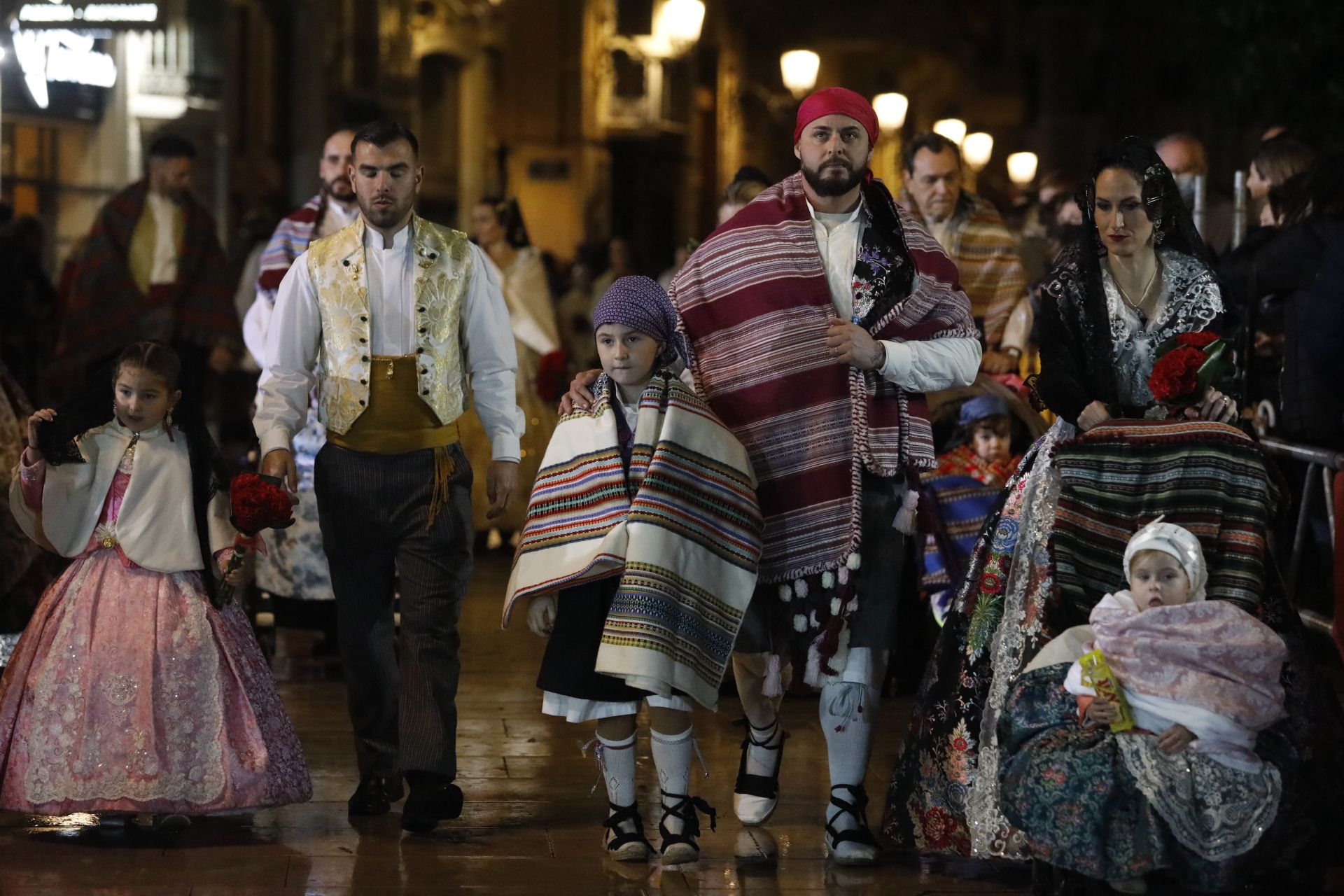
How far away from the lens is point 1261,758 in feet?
17.0

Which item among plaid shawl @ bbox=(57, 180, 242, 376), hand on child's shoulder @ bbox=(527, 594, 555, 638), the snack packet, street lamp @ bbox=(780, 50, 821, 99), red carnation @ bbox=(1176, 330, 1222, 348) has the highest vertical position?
street lamp @ bbox=(780, 50, 821, 99)

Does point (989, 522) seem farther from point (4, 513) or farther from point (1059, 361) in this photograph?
point (4, 513)

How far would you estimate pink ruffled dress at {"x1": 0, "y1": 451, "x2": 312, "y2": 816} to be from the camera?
580 cm

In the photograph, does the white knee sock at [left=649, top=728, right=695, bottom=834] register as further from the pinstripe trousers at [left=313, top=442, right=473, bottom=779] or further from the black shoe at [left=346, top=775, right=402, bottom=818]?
the black shoe at [left=346, top=775, right=402, bottom=818]

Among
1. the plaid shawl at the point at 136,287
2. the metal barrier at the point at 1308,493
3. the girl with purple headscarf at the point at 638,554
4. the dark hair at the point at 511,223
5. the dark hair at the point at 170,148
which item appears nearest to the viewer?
the girl with purple headscarf at the point at 638,554

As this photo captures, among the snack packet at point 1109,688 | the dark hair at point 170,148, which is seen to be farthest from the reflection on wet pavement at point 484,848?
the dark hair at point 170,148

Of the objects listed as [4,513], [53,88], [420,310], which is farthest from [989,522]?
[53,88]

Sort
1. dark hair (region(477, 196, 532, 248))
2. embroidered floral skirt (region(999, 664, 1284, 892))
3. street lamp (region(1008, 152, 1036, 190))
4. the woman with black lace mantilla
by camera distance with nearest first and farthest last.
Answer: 1. embroidered floral skirt (region(999, 664, 1284, 892))
2. the woman with black lace mantilla
3. dark hair (region(477, 196, 532, 248))
4. street lamp (region(1008, 152, 1036, 190))

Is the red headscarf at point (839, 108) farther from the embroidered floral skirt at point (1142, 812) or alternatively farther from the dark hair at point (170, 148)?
the dark hair at point (170, 148)

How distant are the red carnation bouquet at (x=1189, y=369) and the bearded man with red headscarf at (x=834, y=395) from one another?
0.66 metres

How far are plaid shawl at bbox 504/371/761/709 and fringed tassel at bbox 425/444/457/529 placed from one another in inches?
16.9

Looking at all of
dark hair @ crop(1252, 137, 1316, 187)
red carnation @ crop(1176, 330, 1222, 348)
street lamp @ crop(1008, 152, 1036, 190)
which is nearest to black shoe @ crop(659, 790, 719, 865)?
red carnation @ crop(1176, 330, 1222, 348)

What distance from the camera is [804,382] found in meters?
5.91

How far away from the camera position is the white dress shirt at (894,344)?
5809 millimetres
